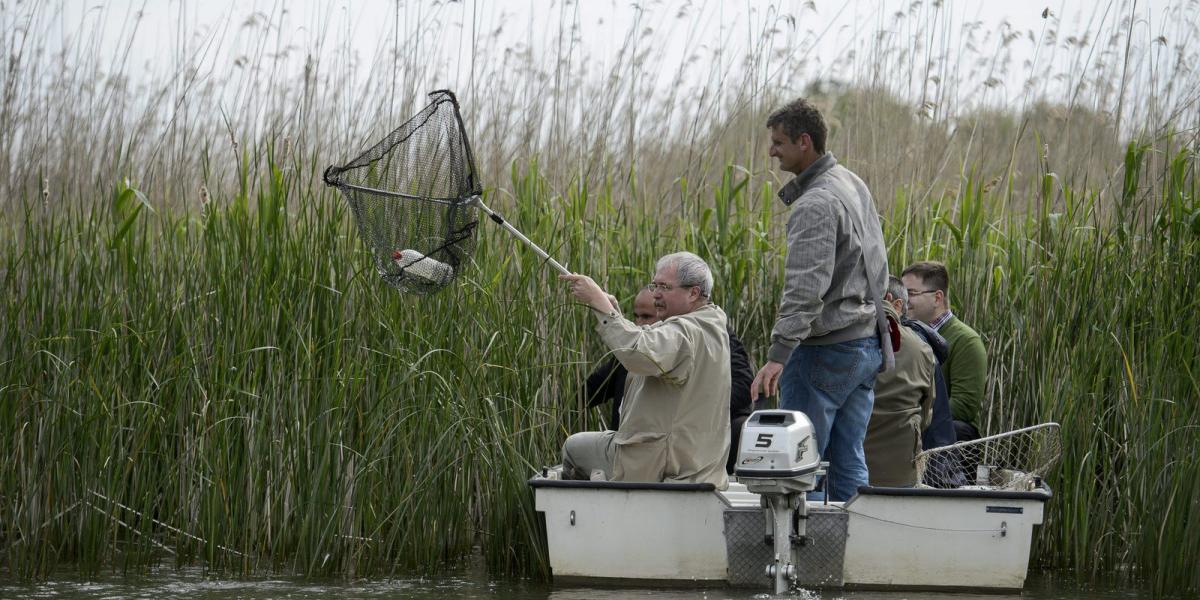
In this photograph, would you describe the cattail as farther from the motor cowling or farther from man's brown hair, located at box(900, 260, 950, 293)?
man's brown hair, located at box(900, 260, 950, 293)

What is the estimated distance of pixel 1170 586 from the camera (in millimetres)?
5055

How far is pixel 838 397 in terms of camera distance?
5117mm

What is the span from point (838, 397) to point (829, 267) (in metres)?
0.47

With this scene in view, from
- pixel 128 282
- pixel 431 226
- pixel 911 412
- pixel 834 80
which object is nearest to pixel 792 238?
pixel 911 412

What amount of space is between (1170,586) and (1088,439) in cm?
73

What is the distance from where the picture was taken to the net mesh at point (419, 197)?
5.05 metres

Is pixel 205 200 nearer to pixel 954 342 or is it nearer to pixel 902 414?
pixel 902 414

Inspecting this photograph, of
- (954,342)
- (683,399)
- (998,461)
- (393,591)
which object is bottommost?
(393,591)

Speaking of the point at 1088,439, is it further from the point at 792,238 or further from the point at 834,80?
the point at 834,80

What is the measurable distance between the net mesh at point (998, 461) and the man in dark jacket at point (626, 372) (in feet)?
2.59

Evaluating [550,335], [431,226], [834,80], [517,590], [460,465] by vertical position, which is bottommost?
[517,590]

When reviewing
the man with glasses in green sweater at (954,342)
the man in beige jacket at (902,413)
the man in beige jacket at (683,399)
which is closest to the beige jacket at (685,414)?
the man in beige jacket at (683,399)

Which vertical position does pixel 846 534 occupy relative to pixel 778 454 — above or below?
below

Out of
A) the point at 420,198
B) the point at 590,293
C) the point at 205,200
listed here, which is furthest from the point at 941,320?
the point at 205,200
